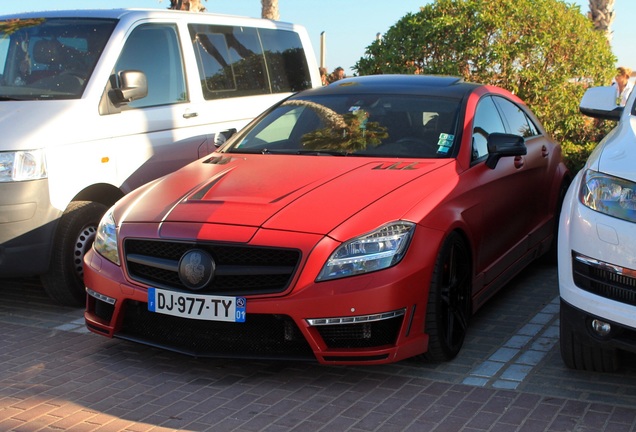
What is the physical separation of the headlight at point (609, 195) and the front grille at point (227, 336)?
160 cm

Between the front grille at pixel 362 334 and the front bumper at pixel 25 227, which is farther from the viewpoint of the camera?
the front bumper at pixel 25 227

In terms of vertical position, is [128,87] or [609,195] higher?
[128,87]

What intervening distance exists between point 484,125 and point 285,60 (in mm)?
3220

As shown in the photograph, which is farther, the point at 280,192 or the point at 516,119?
the point at 516,119

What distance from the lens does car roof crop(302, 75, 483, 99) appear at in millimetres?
6270

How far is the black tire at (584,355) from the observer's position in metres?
4.68

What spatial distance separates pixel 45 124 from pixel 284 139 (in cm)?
163

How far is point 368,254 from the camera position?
Result: 458 centimetres

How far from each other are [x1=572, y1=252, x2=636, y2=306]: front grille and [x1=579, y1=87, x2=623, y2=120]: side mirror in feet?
4.90

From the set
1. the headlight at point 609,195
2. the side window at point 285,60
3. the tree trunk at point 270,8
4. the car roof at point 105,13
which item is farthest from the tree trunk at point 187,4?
the headlight at point 609,195

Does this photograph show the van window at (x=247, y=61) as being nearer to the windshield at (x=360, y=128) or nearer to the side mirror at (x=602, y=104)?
the windshield at (x=360, y=128)

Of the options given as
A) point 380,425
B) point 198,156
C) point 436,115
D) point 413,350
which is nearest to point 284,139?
point 436,115

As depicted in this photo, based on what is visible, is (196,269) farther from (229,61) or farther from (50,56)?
(229,61)

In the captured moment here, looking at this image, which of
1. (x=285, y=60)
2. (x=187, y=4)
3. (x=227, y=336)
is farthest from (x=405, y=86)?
(x=187, y=4)
